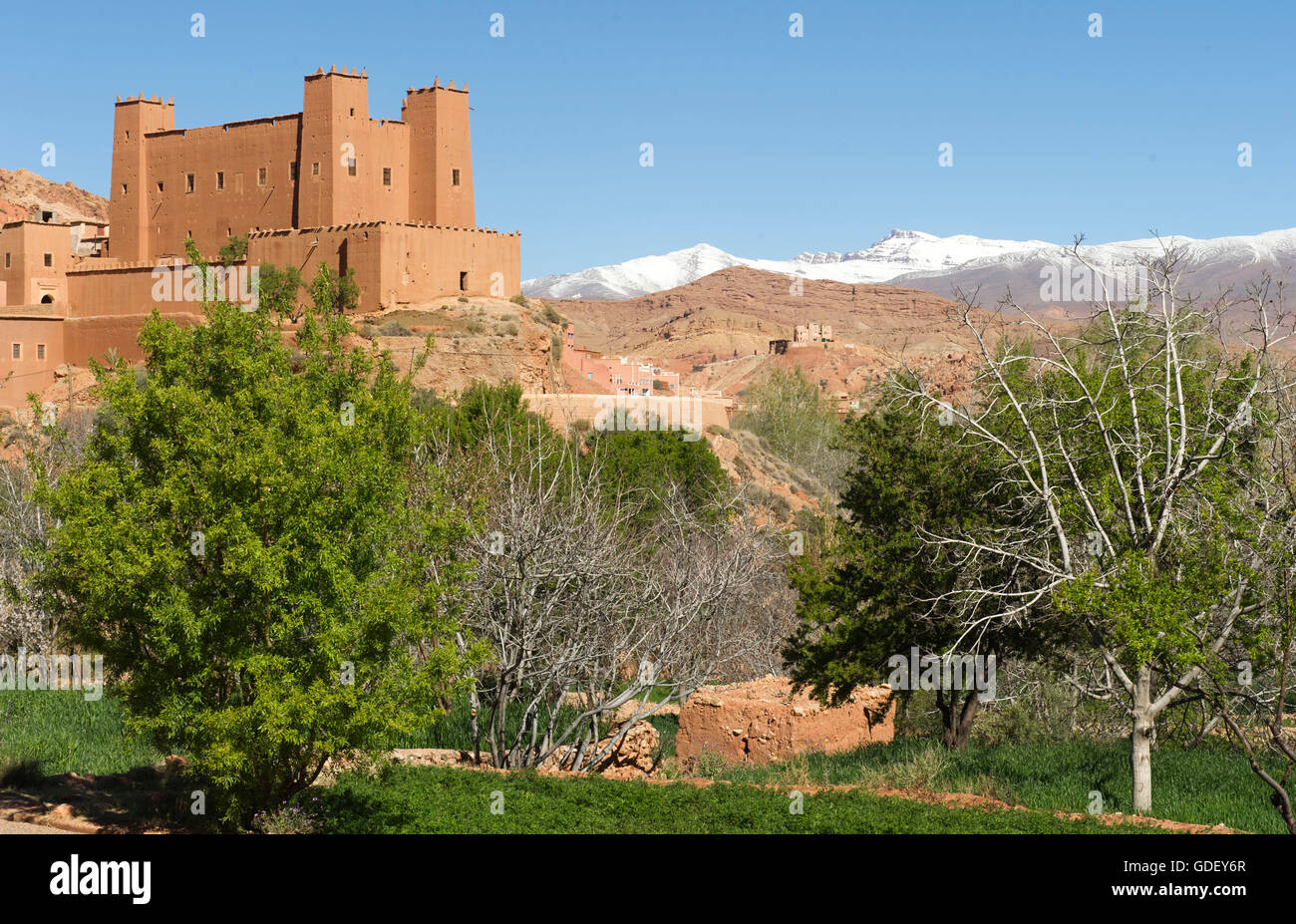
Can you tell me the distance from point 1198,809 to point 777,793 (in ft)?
13.8

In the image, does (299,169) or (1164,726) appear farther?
(299,169)

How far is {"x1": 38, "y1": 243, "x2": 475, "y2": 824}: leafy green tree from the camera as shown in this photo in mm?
10117

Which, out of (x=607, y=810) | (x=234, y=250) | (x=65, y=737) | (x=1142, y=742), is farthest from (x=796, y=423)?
(x=607, y=810)

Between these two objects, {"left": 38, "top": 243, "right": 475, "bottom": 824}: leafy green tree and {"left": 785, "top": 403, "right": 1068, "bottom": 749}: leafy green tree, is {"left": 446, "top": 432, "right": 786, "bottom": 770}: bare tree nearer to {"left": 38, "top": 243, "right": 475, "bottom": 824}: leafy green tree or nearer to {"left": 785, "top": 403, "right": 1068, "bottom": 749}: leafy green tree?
{"left": 785, "top": 403, "right": 1068, "bottom": 749}: leafy green tree

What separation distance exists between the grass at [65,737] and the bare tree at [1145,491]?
9587mm

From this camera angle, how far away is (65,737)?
15297mm

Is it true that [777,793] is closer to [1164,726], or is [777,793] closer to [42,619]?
[1164,726]

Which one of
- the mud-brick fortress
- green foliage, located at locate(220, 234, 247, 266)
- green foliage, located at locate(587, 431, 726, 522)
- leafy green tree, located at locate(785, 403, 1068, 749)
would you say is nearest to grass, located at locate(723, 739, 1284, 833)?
leafy green tree, located at locate(785, 403, 1068, 749)

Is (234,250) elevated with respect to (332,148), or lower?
lower

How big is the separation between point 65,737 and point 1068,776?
38.5ft

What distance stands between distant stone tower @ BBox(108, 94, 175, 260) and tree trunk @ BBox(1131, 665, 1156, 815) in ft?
165

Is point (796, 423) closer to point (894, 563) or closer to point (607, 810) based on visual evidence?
point (894, 563)

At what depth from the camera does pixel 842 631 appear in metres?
18.2
